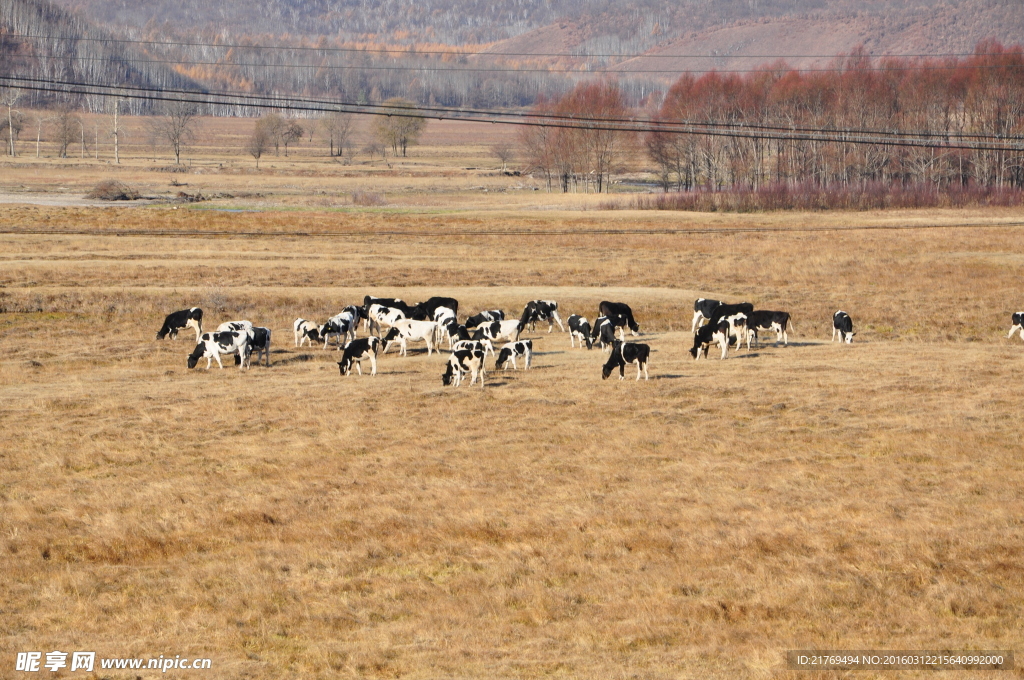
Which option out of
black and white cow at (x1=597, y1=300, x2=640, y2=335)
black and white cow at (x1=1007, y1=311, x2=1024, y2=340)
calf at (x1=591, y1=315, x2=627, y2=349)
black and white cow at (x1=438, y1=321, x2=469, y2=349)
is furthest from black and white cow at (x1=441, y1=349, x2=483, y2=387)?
black and white cow at (x1=1007, y1=311, x2=1024, y2=340)

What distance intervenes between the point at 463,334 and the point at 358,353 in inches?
174

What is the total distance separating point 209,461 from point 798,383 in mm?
14749

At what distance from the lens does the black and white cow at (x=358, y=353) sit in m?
27.6

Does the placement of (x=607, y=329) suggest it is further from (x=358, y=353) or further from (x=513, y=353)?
(x=358, y=353)

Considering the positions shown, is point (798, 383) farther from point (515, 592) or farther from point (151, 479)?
point (151, 479)

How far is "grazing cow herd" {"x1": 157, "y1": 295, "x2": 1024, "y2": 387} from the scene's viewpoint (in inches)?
1073

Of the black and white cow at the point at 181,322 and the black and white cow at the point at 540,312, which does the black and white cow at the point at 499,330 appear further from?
the black and white cow at the point at 181,322

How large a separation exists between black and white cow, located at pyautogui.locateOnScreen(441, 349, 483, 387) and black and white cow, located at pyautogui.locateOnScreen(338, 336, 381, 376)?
2.57 m

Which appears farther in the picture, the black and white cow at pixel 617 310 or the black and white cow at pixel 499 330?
the black and white cow at pixel 617 310

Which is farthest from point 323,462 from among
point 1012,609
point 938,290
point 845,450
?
point 938,290

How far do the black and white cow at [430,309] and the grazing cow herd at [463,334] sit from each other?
1.3 inches

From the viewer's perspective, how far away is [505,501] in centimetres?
1784

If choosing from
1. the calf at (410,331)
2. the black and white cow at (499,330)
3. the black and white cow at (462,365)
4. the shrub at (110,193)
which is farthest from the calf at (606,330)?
the shrub at (110,193)

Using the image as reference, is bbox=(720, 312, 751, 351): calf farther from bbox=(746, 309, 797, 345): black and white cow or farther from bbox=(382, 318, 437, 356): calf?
bbox=(382, 318, 437, 356): calf
